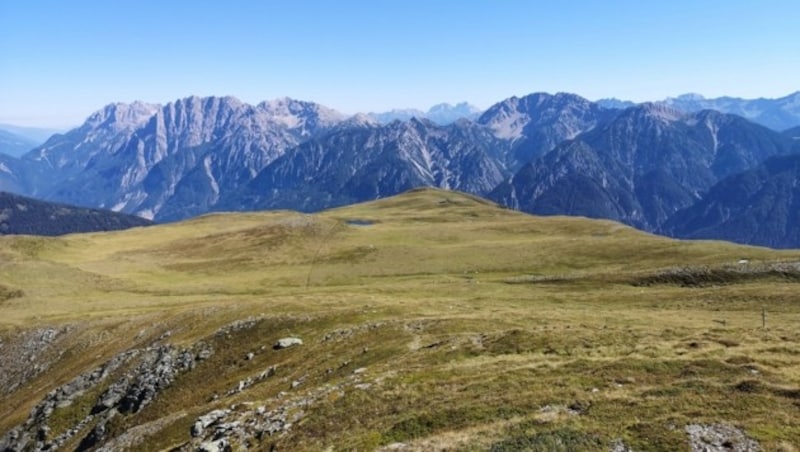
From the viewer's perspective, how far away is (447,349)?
140 ft

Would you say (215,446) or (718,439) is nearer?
(718,439)

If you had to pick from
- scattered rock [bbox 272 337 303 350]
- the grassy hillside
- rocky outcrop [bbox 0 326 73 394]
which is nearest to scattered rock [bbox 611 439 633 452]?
the grassy hillside

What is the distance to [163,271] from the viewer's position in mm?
143125

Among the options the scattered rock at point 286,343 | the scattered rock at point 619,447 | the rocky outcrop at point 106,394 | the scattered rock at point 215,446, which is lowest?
the rocky outcrop at point 106,394

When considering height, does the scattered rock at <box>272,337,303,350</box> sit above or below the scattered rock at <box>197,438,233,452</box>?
below

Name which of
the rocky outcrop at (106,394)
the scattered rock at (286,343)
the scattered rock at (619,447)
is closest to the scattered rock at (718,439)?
the scattered rock at (619,447)

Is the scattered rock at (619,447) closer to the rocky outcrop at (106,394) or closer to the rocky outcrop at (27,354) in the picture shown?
the rocky outcrop at (106,394)

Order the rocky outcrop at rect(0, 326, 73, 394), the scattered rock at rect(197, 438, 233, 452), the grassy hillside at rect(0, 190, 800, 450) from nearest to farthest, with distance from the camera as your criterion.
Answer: the grassy hillside at rect(0, 190, 800, 450)
the scattered rock at rect(197, 438, 233, 452)
the rocky outcrop at rect(0, 326, 73, 394)

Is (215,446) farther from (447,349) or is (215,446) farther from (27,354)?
(27,354)

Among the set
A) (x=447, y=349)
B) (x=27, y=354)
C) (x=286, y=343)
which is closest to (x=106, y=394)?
(x=286, y=343)

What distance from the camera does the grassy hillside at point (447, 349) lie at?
27.9 meters

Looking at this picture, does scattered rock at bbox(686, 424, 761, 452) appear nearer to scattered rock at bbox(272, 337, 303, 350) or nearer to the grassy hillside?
the grassy hillside

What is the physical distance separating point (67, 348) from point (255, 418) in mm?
56789

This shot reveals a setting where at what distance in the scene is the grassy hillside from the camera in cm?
2794
